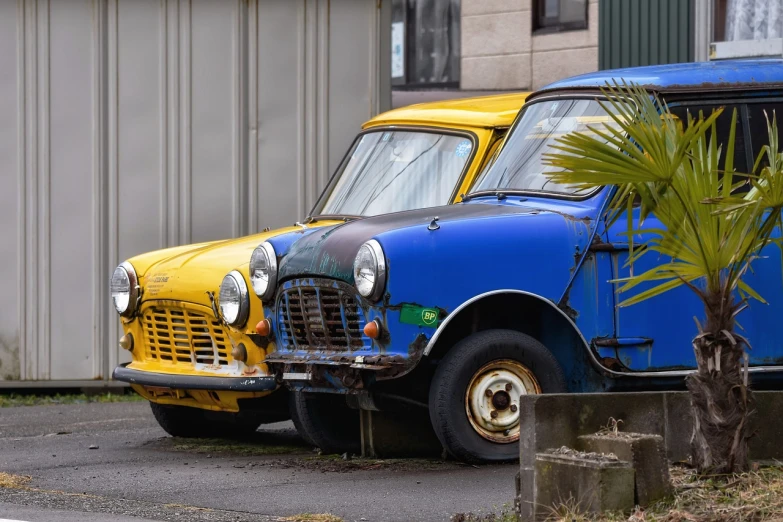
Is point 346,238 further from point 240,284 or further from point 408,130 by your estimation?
point 408,130

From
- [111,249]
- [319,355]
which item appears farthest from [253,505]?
[111,249]

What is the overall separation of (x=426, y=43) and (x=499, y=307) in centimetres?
1522

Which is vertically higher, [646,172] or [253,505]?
[646,172]

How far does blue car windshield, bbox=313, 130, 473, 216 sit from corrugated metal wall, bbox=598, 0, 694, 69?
557 centimetres

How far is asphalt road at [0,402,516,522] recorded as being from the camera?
22.1 ft

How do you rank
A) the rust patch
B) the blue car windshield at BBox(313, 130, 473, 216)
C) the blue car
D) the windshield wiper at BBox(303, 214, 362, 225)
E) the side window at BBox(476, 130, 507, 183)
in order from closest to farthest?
the blue car < the side window at BBox(476, 130, 507, 183) < the blue car windshield at BBox(313, 130, 473, 216) < the windshield wiper at BBox(303, 214, 362, 225) < the rust patch

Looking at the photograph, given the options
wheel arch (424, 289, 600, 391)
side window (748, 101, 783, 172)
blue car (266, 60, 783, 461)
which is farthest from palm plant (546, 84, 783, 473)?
side window (748, 101, 783, 172)

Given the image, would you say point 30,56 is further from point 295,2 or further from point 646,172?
point 646,172

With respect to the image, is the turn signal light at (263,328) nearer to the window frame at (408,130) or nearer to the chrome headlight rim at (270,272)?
the chrome headlight rim at (270,272)

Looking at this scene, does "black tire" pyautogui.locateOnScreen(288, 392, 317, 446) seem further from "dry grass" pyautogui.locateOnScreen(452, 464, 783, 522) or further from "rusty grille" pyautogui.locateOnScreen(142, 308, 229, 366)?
"dry grass" pyautogui.locateOnScreen(452, 464, 783, 522)

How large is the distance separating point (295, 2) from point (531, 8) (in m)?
7.10

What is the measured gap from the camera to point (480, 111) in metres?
9.93

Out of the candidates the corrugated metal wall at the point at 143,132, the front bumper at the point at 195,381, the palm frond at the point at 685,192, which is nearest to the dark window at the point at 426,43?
the corrugated metal wall at the point at 143,132

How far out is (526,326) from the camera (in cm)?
822
